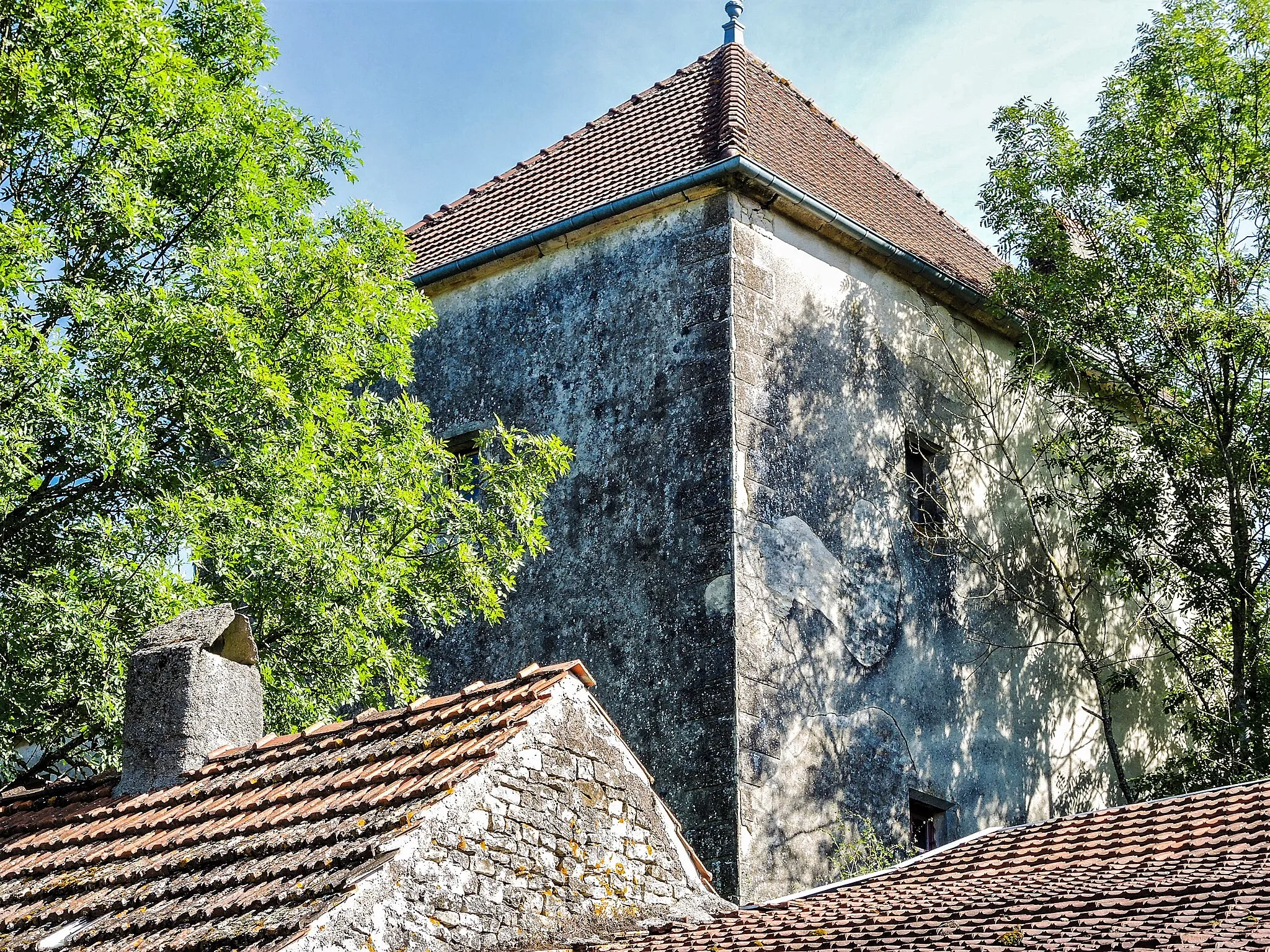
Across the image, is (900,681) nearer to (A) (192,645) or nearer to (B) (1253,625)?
(B) (1253,625)

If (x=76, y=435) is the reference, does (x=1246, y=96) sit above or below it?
above

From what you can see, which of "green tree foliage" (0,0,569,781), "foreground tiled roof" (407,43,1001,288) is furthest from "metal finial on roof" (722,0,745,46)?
"green tree foliage" (0,0,569,781)

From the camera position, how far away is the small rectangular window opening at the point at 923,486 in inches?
501

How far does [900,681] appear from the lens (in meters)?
11.9

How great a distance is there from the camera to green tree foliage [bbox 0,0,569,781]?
31.1 ft

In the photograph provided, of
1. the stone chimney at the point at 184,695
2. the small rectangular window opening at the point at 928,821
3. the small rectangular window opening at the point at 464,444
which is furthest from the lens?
the small rectangular window opening at the point at 464,444

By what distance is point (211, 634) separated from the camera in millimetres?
7809

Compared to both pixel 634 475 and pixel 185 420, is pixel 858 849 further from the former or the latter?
pixel 185 420

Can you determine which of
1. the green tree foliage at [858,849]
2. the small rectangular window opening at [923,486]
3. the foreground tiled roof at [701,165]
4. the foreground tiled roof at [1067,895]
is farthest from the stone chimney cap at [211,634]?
the small rectangular window opening at [923,486]

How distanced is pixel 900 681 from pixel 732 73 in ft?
20.8

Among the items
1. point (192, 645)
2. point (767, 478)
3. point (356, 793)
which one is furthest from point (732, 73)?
point (356, 793)

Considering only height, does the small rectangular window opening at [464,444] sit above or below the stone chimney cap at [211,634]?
above

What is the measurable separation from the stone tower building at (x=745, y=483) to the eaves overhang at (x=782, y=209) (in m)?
0.03

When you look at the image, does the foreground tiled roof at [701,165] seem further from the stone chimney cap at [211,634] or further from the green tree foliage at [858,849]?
the stone chimney cap at [211,634]
